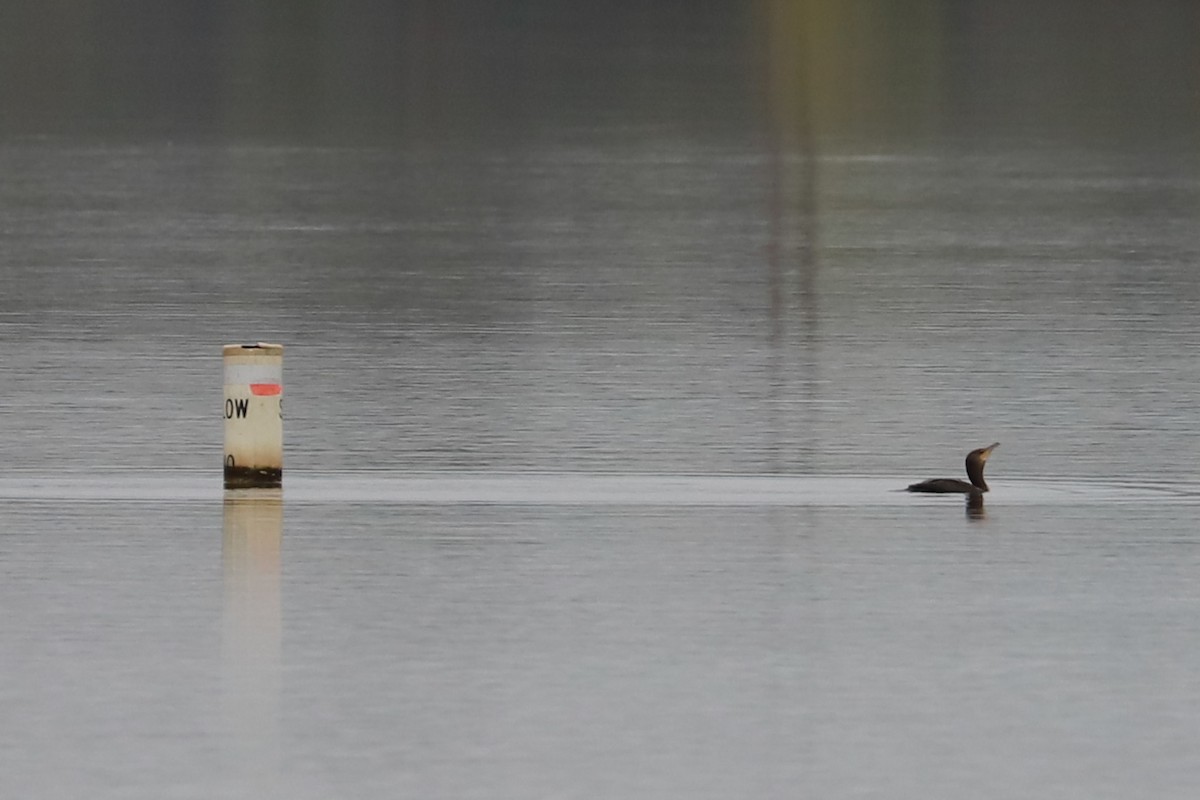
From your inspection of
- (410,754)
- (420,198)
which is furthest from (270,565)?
(420,198)

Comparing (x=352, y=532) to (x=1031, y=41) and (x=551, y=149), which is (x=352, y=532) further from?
(x=1031, y=41)

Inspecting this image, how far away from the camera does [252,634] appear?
1037cm

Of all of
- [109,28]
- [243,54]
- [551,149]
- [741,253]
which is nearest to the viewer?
[741,253]

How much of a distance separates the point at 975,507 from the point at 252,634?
488 centimetres

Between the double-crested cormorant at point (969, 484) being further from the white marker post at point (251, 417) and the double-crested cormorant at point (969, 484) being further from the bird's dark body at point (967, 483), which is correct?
the white marker post at point (251, 417)

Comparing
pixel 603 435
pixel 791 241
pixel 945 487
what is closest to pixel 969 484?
pixel 945 487

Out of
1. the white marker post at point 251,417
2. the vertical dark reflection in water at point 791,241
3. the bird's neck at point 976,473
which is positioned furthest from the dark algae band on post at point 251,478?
the bird's neck at point 976,473

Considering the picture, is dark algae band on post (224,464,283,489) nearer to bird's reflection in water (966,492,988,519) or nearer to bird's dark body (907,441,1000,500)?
bird's dark body (907,441,1000,500)

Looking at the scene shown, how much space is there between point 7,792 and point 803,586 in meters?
4.39

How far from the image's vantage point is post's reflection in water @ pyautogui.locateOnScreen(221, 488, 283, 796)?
8297 millimetres

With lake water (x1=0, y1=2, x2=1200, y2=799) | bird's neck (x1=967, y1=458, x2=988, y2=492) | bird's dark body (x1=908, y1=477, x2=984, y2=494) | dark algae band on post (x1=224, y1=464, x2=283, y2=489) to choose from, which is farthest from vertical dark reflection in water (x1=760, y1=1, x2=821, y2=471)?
dark algae band on post (x1=224, y1=464, x2=283, y2=489)

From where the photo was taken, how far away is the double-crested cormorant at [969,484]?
48.5ft

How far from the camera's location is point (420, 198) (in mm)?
31953

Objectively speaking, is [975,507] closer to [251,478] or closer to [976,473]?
[976,473]
